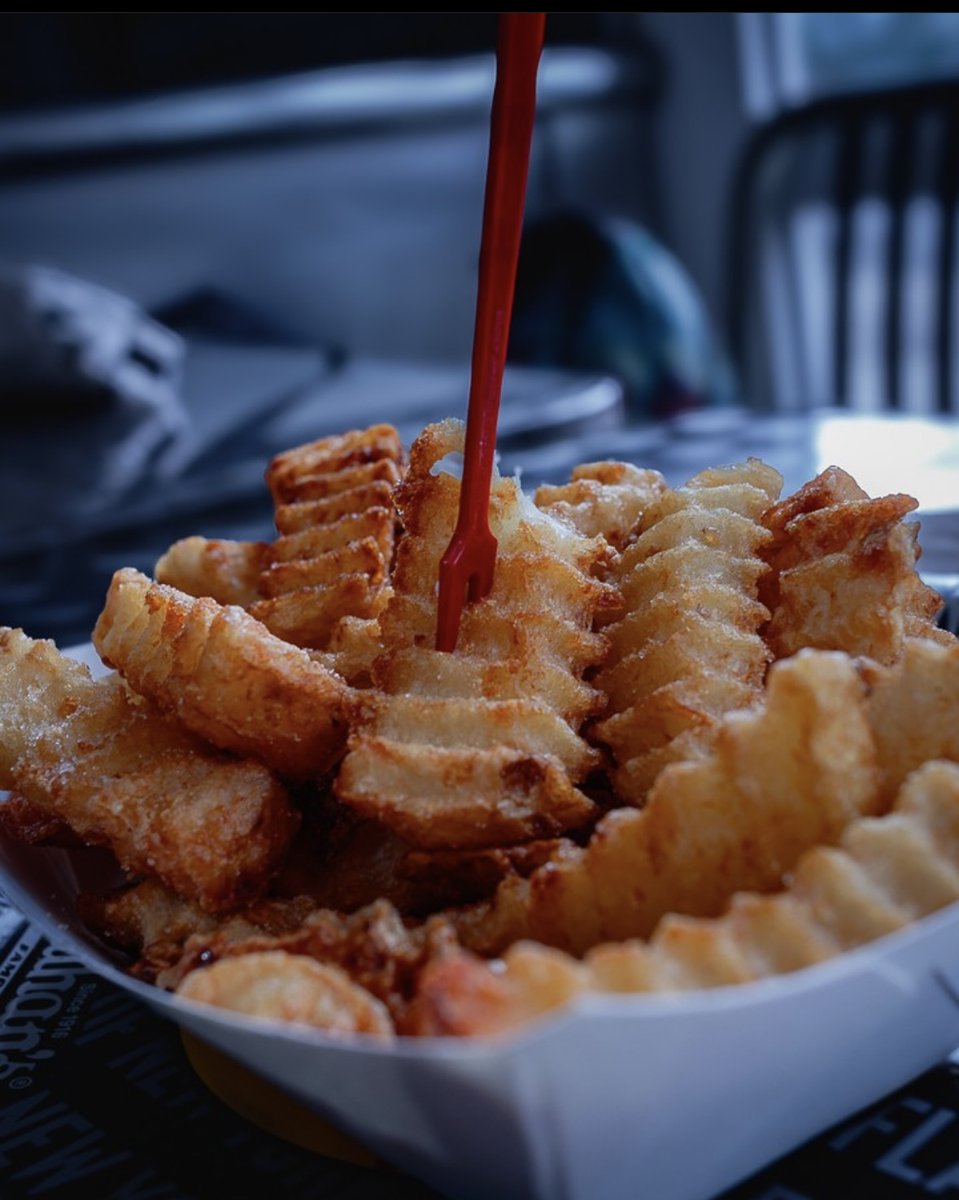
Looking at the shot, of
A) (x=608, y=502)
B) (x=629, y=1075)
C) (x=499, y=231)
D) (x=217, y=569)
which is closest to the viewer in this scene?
(x=629, y=1075)

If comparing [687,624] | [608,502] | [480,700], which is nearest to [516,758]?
[480,700]

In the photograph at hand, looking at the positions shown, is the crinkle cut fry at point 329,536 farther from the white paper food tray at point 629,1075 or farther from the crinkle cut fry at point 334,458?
the white paper food tray at point 629,1075

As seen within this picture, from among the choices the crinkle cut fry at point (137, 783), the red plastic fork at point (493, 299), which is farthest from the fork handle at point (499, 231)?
the crinkle cut fry at point (137, 783)

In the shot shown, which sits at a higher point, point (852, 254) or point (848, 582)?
point (848, 582)

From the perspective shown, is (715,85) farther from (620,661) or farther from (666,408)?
(620,661)

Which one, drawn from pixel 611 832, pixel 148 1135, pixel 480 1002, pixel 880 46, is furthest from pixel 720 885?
pixel 880 46

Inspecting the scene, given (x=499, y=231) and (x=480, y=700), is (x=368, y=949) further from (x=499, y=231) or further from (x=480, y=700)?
(x=499, y=231)
